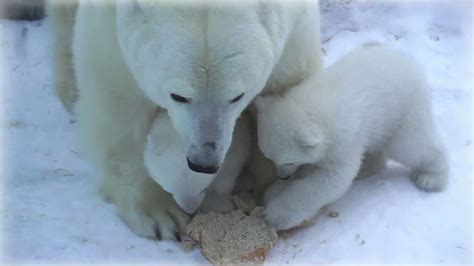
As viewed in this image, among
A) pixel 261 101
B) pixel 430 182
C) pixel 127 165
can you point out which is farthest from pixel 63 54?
pixel 430 182

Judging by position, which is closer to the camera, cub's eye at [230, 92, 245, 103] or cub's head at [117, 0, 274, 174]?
cub's head at [117, 0, 274, 174]

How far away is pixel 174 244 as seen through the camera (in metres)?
2.65

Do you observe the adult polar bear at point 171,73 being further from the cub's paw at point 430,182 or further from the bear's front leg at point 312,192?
the cub's paw at point 430,182

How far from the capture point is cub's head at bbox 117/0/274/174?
6.36 ft

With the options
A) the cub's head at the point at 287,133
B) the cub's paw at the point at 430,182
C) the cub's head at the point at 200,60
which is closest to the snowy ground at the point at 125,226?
the cub's paw at the point at 430,182

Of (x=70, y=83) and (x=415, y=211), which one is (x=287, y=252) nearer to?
(x=415, y=211)

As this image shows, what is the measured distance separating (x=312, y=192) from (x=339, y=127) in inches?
8.8

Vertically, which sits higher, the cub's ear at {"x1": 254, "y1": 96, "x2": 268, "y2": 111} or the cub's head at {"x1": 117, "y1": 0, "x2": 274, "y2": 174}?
the cub's head at {"x1": 117, "y1": 0, "x2": 274, "y2": 174}

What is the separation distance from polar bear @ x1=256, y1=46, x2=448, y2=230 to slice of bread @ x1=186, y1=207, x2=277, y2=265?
0.05m

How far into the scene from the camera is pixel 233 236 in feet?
8.57

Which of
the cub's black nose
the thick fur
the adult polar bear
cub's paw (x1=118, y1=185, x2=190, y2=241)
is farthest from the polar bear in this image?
the thick fur

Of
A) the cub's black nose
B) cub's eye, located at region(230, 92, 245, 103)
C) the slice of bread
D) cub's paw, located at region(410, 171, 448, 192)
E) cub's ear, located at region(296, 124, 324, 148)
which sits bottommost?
cub's paw, located at region(410, 171, 448, 192)

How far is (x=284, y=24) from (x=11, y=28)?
7.19 feet

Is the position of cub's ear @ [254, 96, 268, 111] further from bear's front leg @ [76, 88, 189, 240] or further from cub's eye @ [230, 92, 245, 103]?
cub's eye @ [230, 92, 245, 103]
